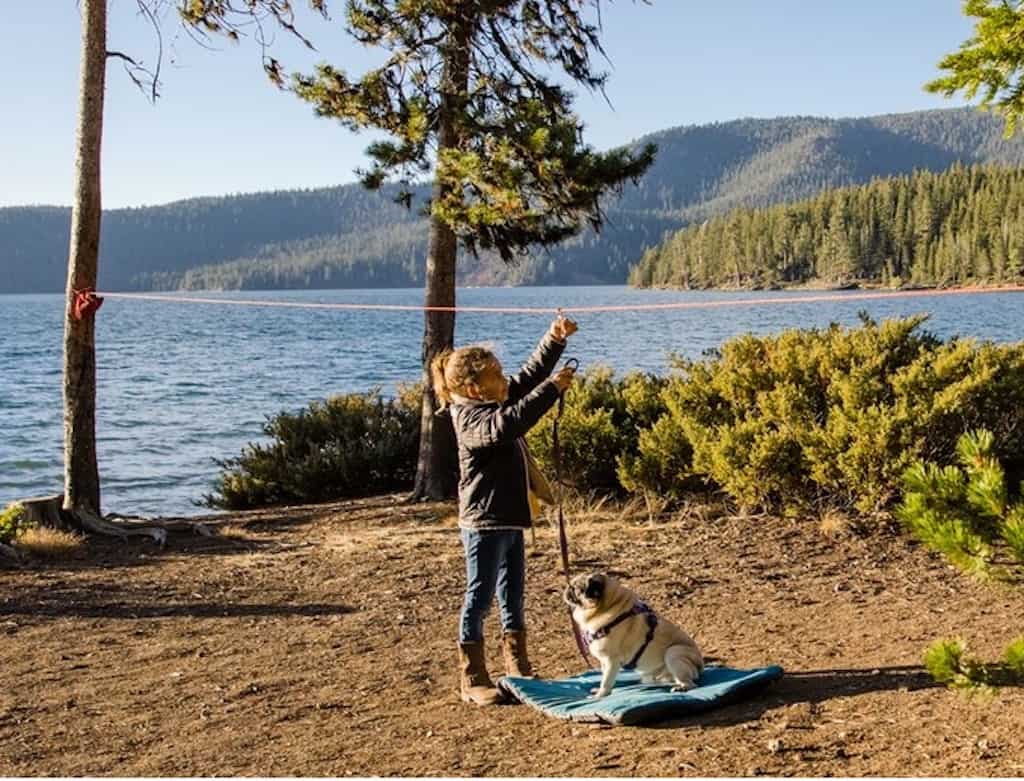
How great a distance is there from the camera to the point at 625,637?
5113 millimetres

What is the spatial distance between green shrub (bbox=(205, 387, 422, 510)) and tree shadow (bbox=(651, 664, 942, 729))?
8294 mm

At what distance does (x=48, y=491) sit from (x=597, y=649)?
15.5 metres

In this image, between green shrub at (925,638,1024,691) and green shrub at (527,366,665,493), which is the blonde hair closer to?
green shrub at (925,638,1024,691)

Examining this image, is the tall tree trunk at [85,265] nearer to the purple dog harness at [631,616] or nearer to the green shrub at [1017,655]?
the purple dog harness at [631,616]

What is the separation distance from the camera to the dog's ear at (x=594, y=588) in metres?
4.99

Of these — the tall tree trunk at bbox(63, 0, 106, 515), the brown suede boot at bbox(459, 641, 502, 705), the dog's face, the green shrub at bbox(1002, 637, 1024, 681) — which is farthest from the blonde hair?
the tall tree trunk at bbox(63, 0, 106, 515)

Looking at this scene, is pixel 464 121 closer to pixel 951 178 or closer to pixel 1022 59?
pixel 1022 59

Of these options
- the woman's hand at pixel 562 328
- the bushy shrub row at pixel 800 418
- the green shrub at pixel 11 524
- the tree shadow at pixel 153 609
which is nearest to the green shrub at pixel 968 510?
the woman's hand at pixel 562 328

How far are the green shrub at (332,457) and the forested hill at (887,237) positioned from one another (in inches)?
3921

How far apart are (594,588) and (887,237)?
5009 inches

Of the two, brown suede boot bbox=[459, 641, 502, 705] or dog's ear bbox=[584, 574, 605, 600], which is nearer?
dog's ear bbox=[584, 574, 605, 600]

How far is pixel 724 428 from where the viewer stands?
9305 mm

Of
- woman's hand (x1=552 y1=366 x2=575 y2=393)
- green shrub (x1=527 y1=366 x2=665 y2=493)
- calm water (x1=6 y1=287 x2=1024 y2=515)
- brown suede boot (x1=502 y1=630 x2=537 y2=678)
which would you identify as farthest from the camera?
calm water (x1=6 y1=287 x2=1024 y2=515)

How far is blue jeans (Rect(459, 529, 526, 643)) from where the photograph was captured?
5309 mm
